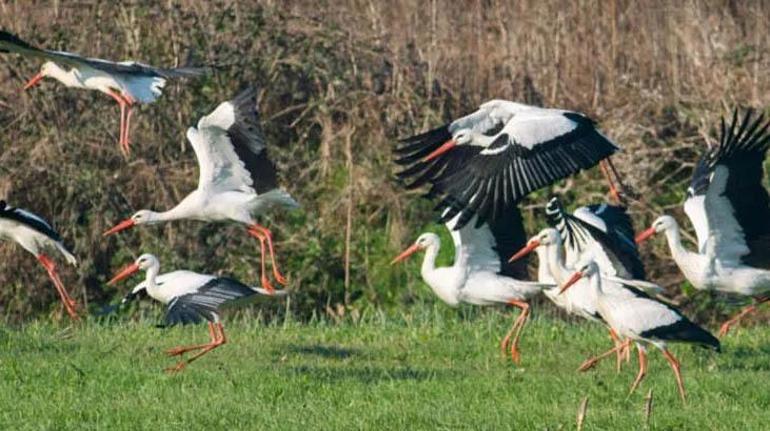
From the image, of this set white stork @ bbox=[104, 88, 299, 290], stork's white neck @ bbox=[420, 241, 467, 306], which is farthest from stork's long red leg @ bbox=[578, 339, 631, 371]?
white stork @ bbox=[104, 88, 299, 290]

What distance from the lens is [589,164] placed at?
964 cm

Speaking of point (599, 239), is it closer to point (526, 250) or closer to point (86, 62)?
point (526, 250)

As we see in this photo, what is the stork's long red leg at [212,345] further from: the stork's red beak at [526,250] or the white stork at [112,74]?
the stork's red beak at [526,250]

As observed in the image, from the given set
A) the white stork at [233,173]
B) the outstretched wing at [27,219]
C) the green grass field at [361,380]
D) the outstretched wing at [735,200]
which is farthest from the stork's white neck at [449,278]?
the outstretched wing at [27,219]

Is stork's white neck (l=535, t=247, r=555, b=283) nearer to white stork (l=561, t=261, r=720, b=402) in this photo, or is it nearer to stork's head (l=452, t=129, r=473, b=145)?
stork's head (l=452, t=129, r=473, b=145)

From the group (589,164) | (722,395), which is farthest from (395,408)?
(589,164)

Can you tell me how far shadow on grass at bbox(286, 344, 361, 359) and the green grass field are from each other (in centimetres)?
1

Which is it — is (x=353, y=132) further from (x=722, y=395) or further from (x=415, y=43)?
(x=722, y=395)

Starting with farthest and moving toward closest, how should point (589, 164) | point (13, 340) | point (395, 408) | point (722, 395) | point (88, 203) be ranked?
point (88, 203), point (13, 340), point (589, 164), point (722, 395), point (395, 408)

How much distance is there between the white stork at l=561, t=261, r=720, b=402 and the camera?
8.84 meters

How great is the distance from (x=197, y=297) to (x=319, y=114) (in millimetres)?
5717

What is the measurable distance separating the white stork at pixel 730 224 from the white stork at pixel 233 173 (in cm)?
253

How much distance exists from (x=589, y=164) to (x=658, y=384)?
1.37m

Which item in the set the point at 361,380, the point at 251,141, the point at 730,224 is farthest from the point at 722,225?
the point at 251,141
